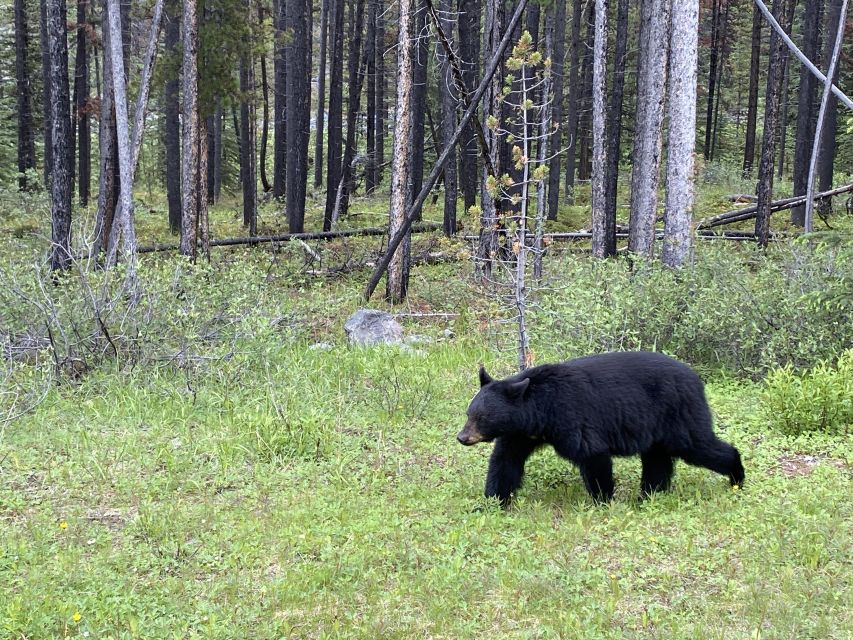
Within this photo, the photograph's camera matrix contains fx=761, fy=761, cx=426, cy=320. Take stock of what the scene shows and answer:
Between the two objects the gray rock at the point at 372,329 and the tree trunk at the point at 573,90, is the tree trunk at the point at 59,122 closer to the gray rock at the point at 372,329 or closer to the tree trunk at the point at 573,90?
the gray rock at the point at 372,329

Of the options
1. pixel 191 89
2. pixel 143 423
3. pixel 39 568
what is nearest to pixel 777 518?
pixel 39 568

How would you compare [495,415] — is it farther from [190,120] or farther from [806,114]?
[806,114]

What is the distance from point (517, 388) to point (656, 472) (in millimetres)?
1439

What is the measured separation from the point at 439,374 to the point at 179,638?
5.92 m

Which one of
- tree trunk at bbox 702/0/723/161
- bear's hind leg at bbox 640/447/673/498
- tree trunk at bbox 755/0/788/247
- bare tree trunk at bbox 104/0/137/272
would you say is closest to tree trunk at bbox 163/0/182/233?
bare tree trunk at bbox 104/0/137/272

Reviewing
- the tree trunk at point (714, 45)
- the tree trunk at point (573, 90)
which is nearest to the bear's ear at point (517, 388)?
the tree trunk at point (573, 90)

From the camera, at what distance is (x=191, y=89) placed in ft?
46.8

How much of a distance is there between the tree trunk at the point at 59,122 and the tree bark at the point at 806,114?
19600 mm

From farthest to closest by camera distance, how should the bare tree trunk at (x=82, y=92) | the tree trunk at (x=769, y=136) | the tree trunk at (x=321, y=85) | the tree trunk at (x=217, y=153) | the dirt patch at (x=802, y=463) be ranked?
1. the tree trunk at (x=217, y=153)
2. the tree trunk at (x=321, y=85)
3. the bare tree trunk at (x=82, y=92)
4. the tree trunk at (x=769, y=136)
5. the dirt patch at (x=802, y=463)

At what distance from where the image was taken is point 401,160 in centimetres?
1496

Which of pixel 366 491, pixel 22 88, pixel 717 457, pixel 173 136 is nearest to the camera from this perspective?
pixel 717 457

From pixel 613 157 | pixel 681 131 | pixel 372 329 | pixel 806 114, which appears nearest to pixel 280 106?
pixel 613 157

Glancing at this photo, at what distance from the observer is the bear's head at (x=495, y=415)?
5.66 m

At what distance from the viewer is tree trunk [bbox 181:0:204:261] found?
556 inches
